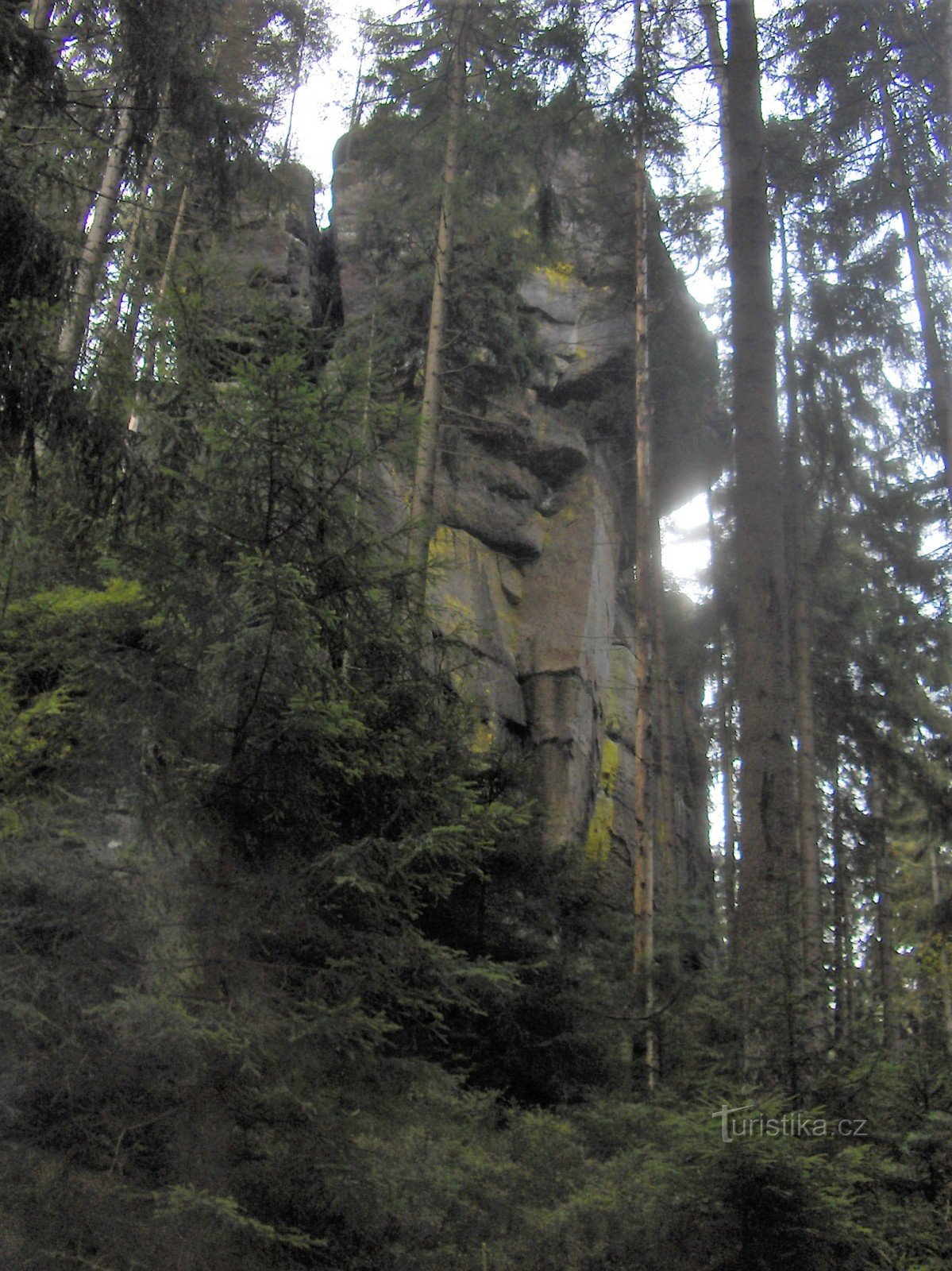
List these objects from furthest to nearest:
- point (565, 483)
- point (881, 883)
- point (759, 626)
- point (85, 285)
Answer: point (565, 483) → point (881, 883) → point (759, 626) → point (85, 285)

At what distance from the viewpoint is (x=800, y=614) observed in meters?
15.9

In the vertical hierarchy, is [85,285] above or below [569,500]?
below

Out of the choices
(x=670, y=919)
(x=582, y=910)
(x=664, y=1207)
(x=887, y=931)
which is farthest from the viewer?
(x=887, y=931)

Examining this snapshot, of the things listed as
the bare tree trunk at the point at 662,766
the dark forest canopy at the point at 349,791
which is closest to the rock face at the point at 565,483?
the bare tree trunk at the point at 662,766

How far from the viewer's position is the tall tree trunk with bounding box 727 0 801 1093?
618cm

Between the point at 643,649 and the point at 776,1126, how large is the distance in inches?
361

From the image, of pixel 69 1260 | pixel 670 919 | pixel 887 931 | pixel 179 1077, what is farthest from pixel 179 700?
pixel 887 931

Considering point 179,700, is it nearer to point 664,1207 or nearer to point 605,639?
point 664,1207

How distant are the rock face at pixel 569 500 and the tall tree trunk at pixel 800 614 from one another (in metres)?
1.95

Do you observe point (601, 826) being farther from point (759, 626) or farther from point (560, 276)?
point (560, 276)

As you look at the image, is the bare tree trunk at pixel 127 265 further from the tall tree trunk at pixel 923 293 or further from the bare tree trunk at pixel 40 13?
the tall tree trunk at pixel 923 293

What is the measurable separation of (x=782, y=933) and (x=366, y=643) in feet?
10.8

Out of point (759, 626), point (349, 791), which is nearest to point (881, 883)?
point (759, 626)

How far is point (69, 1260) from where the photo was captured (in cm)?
484
